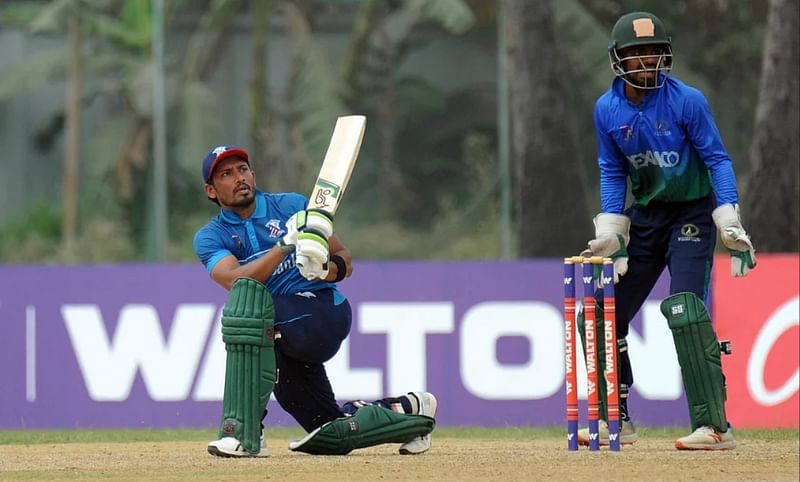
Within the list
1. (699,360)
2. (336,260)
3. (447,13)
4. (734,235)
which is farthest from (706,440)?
(447,13)

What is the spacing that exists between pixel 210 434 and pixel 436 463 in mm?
3827

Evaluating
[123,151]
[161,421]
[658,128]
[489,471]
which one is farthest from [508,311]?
[123,151]

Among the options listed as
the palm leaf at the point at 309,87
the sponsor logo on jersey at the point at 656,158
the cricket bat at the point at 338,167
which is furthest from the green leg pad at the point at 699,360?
the palm leaf at the point at 309,87

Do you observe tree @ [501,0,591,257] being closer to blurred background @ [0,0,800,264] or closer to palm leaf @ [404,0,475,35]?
blurred background @ [0,0,800,264]

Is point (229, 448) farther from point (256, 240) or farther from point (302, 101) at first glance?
point (302, 101)

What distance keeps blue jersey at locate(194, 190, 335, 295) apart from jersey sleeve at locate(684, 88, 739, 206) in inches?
72.5

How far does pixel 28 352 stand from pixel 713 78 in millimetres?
8866

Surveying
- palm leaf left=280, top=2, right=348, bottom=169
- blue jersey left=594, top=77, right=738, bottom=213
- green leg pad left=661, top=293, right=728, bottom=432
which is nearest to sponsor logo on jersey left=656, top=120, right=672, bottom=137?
blue jersey left=594, top=77, right=738, bottom=213

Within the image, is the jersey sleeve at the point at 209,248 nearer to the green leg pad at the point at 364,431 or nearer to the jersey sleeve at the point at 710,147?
the green leg pad at the point at 364,431

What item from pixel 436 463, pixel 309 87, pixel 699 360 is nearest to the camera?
pixel 436 463


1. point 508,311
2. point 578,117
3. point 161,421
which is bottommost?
point 161,421

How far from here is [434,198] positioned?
62.7ft

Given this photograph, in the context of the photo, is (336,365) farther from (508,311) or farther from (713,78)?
(713,78)

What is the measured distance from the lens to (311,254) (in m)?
7.63
